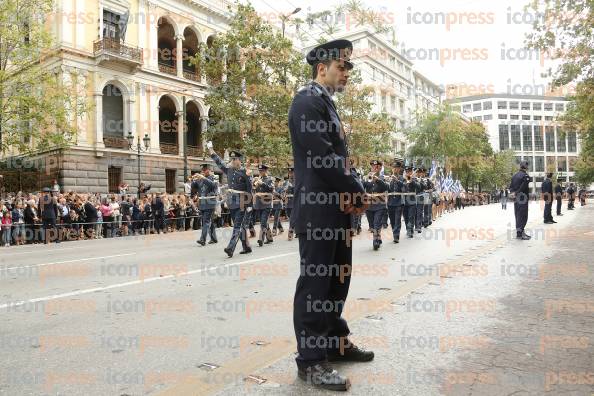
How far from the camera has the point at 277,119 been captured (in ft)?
83.6

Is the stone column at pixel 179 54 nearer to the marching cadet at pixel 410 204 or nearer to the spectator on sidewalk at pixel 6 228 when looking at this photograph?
the spectator on sidewalk at pixel 6 228

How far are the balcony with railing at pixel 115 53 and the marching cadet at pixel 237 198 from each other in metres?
18.8

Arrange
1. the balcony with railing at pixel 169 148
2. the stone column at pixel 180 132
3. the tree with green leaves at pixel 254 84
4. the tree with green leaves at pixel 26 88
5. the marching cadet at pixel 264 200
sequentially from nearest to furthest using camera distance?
the marching cadet at pixel 264 200 → the tree with green leaves at pixel 26 88 → the tree with green leaves at pixel 254 84 → the balcony with railing at pixel 169 148 → the stone column at pixel 180 132

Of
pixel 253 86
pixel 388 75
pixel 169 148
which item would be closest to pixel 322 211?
pixel 253 86

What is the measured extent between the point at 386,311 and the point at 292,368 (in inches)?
69.8

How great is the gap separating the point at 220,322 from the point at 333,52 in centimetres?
266

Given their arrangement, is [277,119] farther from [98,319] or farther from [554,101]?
[554,101]

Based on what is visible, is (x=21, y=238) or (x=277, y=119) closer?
(x=21, y=238)

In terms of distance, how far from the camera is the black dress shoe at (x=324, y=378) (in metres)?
2.97

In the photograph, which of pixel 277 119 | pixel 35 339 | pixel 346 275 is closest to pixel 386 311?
pixel 346 275

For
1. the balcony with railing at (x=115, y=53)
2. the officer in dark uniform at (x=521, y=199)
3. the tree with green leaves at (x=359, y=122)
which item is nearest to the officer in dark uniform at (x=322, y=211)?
the officer in dark uniform at (x=521, y=199)

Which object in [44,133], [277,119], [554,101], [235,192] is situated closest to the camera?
[235,192]

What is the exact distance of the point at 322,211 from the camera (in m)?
3.31

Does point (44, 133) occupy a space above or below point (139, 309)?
above
